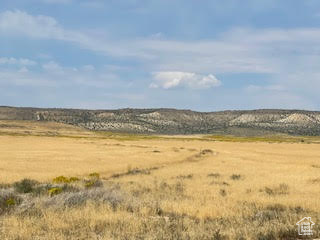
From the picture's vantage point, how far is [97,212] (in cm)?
1341

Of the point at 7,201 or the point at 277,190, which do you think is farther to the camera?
the point at 277,190

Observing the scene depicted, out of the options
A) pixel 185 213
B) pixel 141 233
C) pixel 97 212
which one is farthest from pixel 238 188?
pixel 141 233

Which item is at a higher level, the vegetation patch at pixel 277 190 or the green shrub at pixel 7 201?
the green shrub at pixel 7 201

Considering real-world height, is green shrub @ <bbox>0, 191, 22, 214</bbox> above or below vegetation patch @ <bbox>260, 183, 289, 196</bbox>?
above

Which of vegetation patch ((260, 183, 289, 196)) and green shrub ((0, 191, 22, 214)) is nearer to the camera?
green shrub ((0, 191, 22, 214))

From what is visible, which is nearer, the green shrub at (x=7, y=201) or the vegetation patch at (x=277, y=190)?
the green shrub at (x=7, y=201)

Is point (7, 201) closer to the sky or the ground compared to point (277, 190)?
closer to the sky

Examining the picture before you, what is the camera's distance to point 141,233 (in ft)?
36.6

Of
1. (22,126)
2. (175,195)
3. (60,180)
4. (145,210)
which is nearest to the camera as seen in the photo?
(145,210)

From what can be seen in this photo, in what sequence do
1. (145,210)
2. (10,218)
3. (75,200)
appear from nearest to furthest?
(10,218) → (145,210) → (75,200)

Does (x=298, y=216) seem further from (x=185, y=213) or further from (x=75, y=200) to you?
(x=75, y=200)

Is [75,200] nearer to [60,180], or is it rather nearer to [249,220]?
→ [249,220]

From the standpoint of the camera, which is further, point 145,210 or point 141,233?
point 145,210

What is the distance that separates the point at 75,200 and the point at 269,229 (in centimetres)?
685
